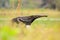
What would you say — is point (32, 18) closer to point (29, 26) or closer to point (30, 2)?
point (29, 26)

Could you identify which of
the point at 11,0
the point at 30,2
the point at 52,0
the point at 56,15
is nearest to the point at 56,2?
the point at 52,0

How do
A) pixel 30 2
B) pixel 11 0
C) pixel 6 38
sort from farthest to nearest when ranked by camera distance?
pixel 30 2 → pixel 11 0 → pixel 6 38

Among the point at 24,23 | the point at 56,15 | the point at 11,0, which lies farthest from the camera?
the point at 11,0

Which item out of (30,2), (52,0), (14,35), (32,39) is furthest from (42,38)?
(52,0)

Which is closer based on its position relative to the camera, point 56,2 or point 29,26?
point 29,26

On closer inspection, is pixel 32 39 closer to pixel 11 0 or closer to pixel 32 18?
pixel 32 18

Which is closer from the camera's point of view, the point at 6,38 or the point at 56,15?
the point at 6,38

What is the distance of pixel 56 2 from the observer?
6.62 m

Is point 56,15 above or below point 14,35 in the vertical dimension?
above

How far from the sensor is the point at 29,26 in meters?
2.65

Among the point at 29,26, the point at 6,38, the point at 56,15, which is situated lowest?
the point at 6,38

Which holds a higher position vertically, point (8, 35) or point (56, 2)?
point (56, 2)

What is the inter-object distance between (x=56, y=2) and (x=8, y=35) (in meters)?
5.10

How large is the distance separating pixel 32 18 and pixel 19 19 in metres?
0.18
